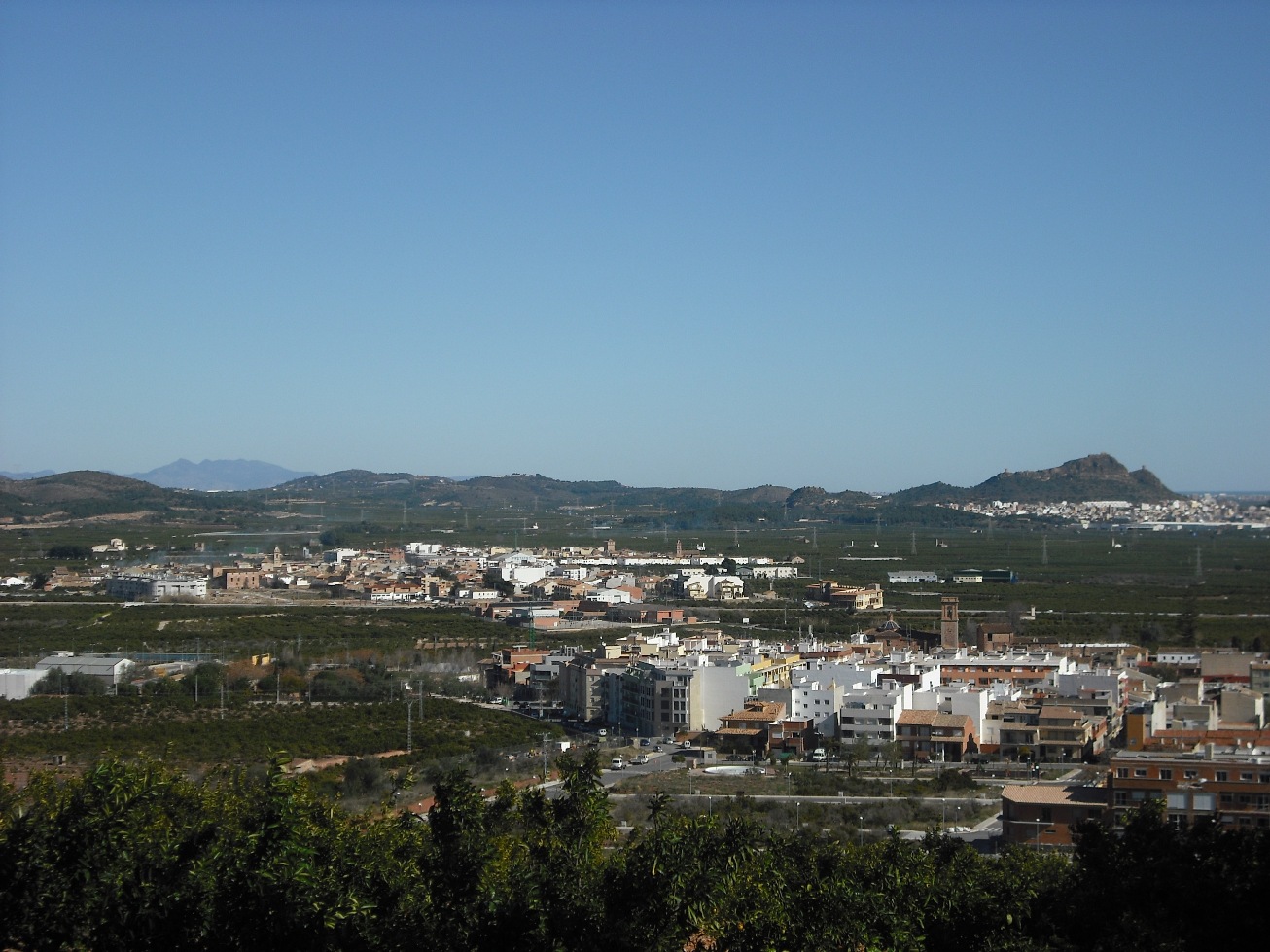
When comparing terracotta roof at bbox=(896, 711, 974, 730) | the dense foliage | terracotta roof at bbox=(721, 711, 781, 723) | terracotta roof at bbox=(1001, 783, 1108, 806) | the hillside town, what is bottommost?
terracotta roof at bbox=(721, 711, 781, 723)

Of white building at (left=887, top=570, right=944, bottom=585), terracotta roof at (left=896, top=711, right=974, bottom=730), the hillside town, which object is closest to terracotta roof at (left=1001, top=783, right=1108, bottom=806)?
the hillside town

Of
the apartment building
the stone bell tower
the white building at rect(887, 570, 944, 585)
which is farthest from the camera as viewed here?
the white building at rect(887, 570, 944, 585)

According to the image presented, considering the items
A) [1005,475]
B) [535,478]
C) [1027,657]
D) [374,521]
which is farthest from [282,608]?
[535,478]

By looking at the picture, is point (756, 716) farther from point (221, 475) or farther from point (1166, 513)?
point (221, 475)

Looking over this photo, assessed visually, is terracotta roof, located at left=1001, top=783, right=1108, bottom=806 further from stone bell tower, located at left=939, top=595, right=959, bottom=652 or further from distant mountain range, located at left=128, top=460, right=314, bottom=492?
distant mountain range, located at left=128, top=460, right=314, bottom=492

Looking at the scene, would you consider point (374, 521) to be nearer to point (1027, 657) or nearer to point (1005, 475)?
point (1005, 475)
